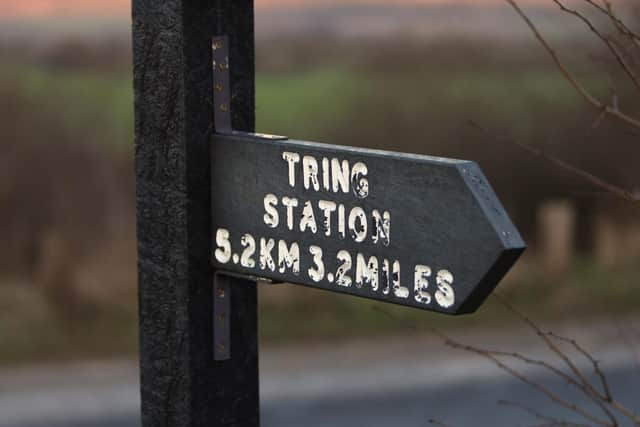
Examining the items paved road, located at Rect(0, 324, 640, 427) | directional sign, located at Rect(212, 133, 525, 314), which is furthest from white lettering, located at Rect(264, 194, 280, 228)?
paved road, located at Rect(0, 324, 640, 427)

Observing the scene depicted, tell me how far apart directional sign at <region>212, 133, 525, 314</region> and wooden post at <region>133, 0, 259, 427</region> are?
0.04m

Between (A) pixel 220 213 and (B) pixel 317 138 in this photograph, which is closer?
(A) pixel 220 213

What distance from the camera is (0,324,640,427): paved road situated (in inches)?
365

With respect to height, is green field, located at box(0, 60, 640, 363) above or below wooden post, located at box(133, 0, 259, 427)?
below

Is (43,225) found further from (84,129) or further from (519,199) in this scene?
(519,199)

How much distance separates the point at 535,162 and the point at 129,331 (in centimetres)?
332

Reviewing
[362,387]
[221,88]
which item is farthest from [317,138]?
[221,88]

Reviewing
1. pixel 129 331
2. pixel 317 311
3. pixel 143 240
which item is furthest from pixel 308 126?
pixel 143 240

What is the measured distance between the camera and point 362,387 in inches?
388

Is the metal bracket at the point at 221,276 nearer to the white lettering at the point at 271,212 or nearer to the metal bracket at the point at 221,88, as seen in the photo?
the metal bracket at the point at 221,88

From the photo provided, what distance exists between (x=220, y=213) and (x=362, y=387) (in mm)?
7608

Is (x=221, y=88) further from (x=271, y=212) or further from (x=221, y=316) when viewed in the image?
(x=221, y=316)

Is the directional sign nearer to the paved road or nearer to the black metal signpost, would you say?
the black metal signpost

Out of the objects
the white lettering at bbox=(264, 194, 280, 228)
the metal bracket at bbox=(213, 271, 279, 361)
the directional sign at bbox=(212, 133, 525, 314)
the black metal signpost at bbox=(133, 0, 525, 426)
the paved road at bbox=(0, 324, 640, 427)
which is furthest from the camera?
the paved road at bbox=(0, 324, 640, 427)
